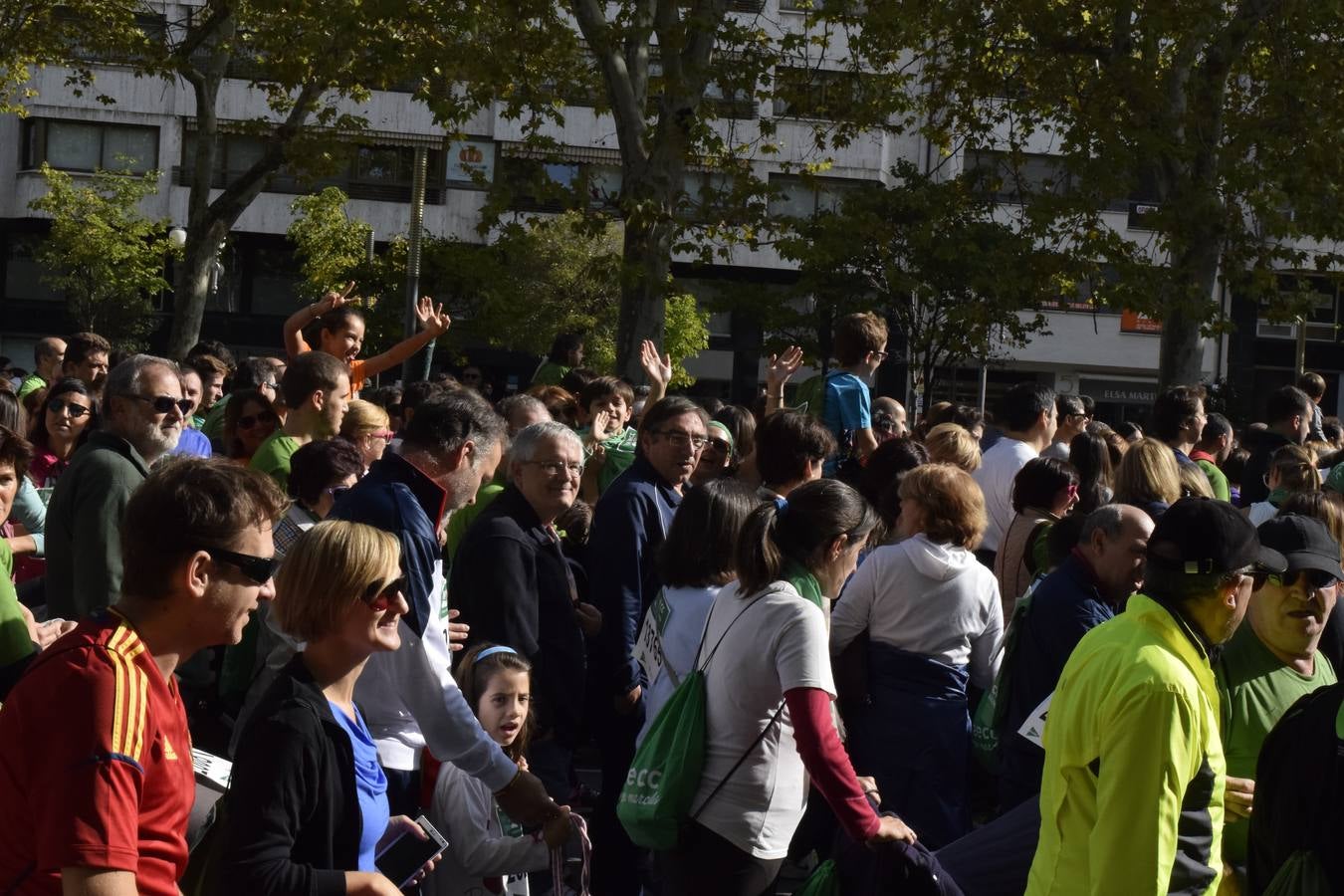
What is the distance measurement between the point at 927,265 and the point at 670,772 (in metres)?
21.8

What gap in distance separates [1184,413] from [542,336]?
3086 centimetres

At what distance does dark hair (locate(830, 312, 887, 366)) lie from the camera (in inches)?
357

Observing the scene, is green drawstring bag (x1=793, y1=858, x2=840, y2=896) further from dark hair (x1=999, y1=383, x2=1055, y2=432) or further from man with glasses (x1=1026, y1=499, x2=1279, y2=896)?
dark hair (x1=999, y1=383, x2=1055, y2=432)

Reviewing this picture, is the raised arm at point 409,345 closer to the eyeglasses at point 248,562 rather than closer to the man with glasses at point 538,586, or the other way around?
the man with glasses at point 538,586

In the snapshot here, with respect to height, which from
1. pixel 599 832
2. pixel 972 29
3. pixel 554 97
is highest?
pixel 972 29

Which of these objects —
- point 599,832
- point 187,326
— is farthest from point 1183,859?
point 187,326

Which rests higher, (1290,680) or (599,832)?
(1290,680)

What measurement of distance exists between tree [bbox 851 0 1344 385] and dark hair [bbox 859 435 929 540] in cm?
944

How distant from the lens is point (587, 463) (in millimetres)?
8961

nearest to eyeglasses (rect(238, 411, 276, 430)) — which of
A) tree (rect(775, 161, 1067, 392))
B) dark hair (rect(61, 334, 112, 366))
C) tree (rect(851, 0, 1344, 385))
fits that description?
dark hair (rect(61, 334, 112, 366))

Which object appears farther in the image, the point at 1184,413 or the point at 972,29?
the point at 972,29

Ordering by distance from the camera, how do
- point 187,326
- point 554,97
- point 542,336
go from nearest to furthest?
point 554,97
point 187,326
point 542,336

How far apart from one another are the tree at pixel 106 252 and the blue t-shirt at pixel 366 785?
126ft

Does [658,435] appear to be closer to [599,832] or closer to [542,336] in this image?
[599,832]
